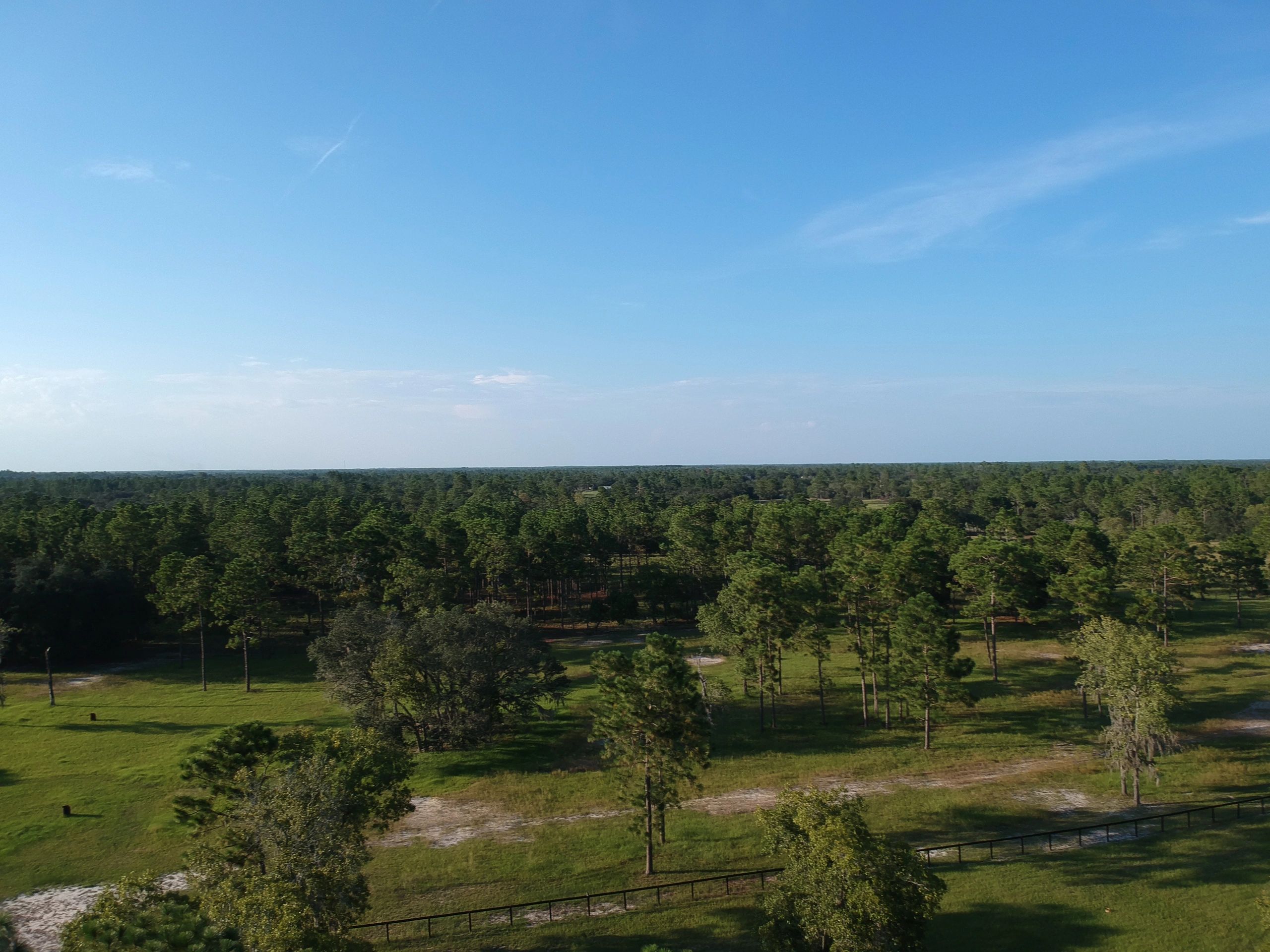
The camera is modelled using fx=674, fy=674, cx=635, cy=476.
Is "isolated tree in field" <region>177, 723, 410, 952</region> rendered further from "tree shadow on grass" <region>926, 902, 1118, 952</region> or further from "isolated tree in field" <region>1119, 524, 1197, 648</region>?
"isolated tree in field" <region>1119, 524, 1197, 648</region>

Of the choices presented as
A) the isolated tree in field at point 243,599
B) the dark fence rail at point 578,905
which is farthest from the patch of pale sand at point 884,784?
the isolated tree in field at point 243,599

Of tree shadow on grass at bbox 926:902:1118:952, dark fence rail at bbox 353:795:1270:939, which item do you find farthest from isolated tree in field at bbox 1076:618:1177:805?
tree shadow on grass at bbox 926:902:1118:952

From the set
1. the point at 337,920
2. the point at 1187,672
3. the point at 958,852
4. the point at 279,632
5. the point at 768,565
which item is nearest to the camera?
the point at 337,920

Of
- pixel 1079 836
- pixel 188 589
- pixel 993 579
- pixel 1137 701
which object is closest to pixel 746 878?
pixel 1079 836

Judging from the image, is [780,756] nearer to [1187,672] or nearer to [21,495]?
[1187,672]

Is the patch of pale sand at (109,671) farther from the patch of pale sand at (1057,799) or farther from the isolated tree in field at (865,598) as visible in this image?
the patch of pale sand at (1057,799)

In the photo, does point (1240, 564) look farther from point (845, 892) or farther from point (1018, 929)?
point (845, 892)

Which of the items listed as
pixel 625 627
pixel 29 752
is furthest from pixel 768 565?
pixel 29 752
